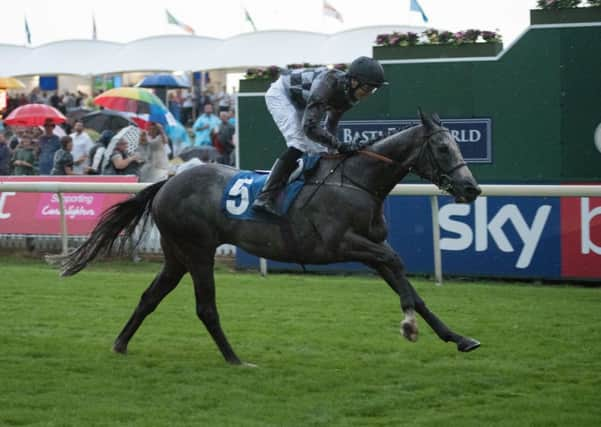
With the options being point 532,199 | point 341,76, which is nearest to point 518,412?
point 341,76

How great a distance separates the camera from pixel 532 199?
1209 centimetres

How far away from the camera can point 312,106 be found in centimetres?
768

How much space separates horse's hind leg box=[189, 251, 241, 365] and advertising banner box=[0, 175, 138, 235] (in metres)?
6.22

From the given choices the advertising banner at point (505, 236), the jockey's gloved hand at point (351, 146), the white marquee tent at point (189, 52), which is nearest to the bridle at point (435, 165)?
the jockey's gloved hand at point (351, 146)

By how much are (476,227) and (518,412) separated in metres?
6.12

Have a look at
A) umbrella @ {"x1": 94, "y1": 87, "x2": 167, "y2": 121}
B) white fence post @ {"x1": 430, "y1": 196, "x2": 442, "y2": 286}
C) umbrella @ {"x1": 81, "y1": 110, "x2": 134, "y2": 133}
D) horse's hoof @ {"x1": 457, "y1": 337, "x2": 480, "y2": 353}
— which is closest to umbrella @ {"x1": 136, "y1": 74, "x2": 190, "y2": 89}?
umbrella @ {"x1": 81, "y1": 110, "x2": 134, "y2": 133}

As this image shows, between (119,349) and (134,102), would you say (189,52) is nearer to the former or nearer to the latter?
(134,102)

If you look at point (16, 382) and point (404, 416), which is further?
point (16, 382)

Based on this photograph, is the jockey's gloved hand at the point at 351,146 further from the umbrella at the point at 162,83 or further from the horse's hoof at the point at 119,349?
the umbrella at the point at 162,83

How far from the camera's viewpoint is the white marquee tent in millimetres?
24875

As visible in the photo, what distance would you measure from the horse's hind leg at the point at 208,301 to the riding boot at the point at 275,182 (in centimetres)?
60

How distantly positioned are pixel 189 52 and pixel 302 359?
66.5ft

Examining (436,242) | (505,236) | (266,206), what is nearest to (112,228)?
(266,206)

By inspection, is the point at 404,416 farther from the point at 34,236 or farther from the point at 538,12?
the point at 34,236
